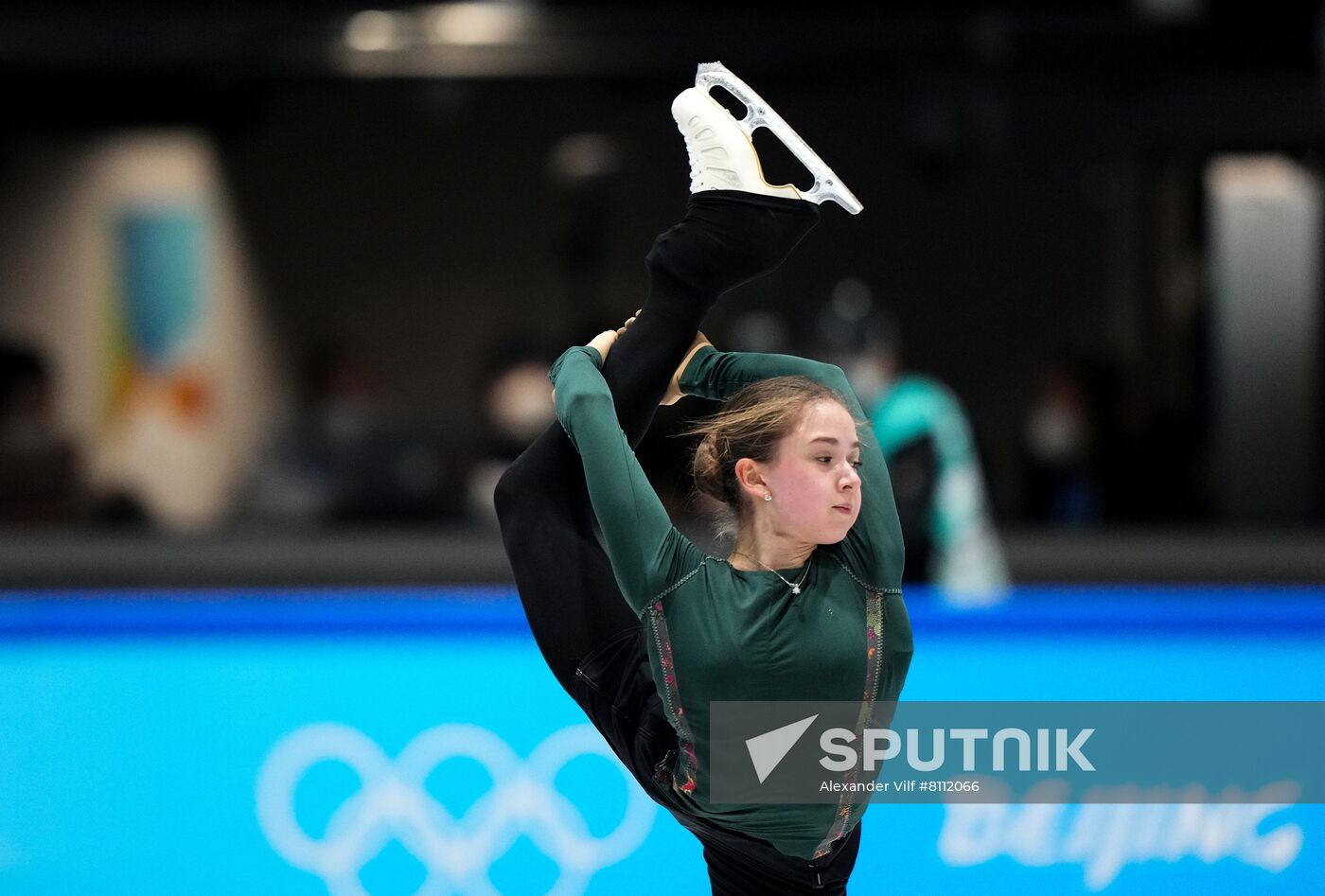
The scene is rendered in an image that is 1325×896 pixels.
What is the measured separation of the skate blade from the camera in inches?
69.7

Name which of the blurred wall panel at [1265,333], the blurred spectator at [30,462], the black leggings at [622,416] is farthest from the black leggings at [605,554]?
the blurred wall panel at [1265,333]

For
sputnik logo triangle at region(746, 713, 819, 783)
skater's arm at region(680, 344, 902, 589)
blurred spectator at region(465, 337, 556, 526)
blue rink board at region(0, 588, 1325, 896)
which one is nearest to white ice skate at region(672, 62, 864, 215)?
skater's arm at region(680, 344, 902, 589)

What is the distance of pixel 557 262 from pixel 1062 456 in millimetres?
3176

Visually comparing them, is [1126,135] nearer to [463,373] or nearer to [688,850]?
[463,373]

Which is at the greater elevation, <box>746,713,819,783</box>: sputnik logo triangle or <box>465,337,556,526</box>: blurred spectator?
<box>746,713,819,783</box>: sputnik logo triangle

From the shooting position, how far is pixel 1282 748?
274 cm

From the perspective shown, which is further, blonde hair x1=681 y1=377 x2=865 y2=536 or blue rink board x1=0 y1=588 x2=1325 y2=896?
blue rink board x1=0 y1=588 x2=1325 y2=896

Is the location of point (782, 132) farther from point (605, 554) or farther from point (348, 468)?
point (348, 468)

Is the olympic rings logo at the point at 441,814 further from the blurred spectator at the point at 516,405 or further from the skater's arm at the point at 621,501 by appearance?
the blurred spectator at the point at 516,405

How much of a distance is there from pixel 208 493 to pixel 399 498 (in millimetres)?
2373

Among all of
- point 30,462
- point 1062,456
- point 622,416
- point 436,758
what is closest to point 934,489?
point 436,758

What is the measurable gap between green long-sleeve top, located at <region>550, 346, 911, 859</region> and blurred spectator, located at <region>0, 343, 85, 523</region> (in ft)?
20.0

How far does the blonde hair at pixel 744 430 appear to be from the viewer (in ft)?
5.70

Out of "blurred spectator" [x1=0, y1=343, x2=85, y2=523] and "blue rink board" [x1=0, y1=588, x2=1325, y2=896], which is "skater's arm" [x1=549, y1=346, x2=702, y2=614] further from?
"blurred spectator" [x1=0, y1=343, x2=85, y2=523]
